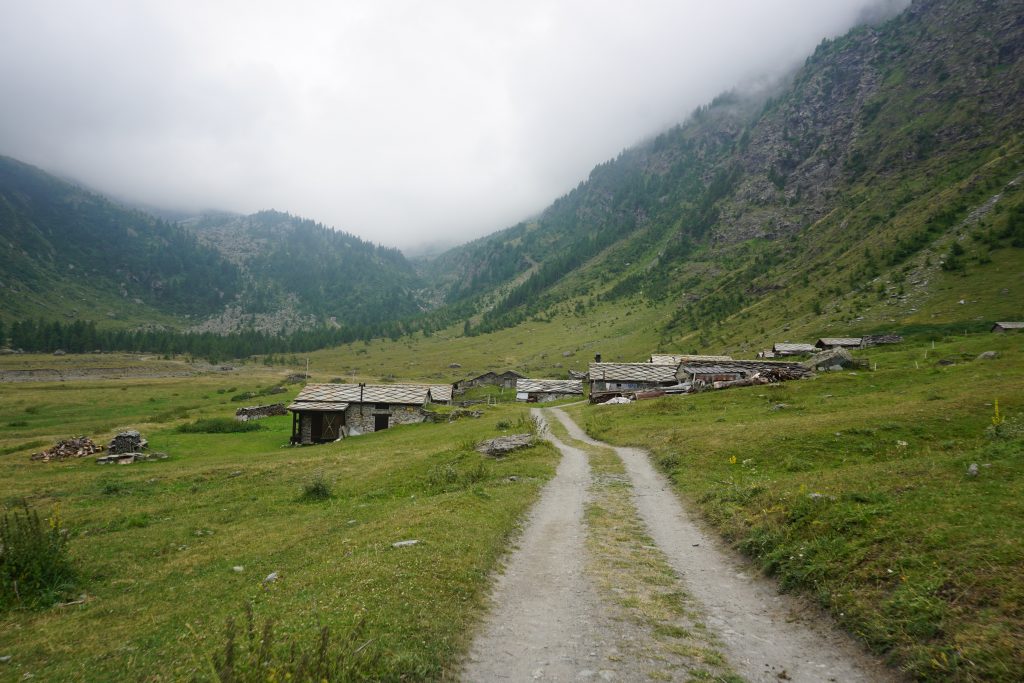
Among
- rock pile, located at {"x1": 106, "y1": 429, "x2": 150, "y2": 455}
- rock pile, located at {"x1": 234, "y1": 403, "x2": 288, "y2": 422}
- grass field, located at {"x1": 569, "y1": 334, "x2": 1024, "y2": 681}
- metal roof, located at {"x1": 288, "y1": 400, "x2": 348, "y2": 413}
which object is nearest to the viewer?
grass field, located at {"x1": 569, "y1": 334, "x2": 1024, "y2": 681}

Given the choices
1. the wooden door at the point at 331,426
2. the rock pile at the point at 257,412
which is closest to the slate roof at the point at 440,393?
the wooden door at the point at 331,426

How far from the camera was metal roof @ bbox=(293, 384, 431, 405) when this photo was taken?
61.0 meters

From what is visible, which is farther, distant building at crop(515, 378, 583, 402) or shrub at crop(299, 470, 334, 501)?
distant building at crop(515, 378, 583, 402)

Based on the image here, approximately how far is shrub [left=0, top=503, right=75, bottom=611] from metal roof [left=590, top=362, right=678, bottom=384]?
7716cm

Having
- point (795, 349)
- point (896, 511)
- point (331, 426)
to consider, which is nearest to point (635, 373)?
point (795, 349)

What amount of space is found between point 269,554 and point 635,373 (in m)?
74.9

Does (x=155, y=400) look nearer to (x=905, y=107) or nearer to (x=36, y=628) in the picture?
(x=36, y=628)

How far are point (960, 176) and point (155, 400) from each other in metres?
199

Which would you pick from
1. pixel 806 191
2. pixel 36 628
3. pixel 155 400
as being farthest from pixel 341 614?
pixel 806 191

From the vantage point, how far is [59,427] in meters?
65.6

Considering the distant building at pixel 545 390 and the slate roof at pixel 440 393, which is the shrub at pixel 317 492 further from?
the distant building at pixel 545 390

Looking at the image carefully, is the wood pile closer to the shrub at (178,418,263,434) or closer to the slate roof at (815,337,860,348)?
the shrub at (178,418,263,434)

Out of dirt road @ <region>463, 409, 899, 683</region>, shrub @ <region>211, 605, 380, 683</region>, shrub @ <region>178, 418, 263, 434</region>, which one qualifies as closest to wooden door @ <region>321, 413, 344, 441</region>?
shrub @ <region>178, 418, 263, 434</region>

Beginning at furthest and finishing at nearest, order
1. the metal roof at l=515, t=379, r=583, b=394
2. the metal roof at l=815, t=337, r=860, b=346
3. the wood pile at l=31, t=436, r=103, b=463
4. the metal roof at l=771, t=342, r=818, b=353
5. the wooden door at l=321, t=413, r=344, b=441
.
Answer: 1. the metal roof at l=515, t=379, r=583, b=394
2. the metal roof at l=771, t=342, r=818, b=353
3. the metal roof at l=815, t=337, r=860, b=346
4. the wooden door at l=321, t=413, r=344, b=441
5. the wood pile at l=31, t=436, r=103, b=463
